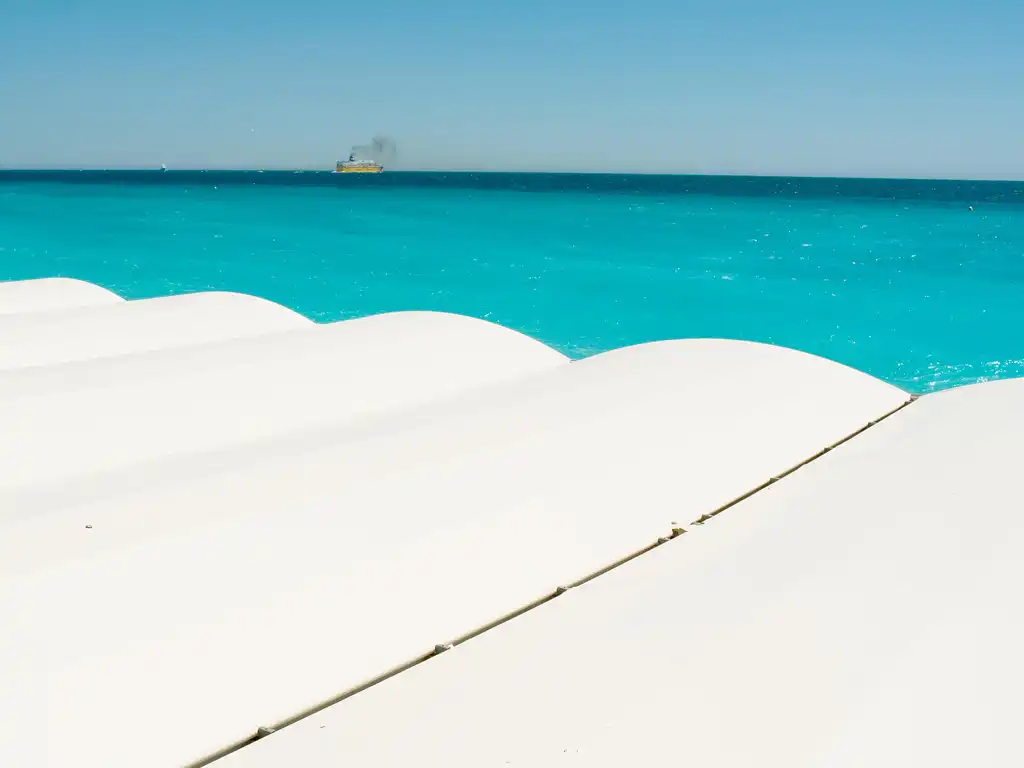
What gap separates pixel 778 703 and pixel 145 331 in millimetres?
7035

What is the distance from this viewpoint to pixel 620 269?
22.9 metres

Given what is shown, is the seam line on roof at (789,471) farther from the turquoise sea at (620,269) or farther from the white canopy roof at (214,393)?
the turquoise sea at (620,269)

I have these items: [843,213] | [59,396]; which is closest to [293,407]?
[59,396]

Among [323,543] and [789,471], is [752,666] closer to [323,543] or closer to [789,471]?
[323,543]

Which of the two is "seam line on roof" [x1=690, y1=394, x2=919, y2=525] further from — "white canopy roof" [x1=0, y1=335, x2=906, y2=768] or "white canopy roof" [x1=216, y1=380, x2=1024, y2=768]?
"white canopy roof" [x1=216, y1=380, x2=1024, y2=768]

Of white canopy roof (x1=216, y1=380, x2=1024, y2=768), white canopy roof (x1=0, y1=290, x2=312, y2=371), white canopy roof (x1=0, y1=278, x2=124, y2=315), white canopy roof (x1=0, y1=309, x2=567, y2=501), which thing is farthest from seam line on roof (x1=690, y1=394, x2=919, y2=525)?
white canopy roof (x1=0, y1=278, x2=124, y2=315)

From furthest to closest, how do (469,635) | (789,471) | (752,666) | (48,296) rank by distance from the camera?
(48,296) < (789,471) < (469,635) < (752,666)

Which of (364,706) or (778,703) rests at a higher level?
(778,703)

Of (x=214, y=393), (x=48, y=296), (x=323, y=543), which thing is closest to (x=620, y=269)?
(x=48, y=296)

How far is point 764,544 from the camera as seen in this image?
3.35 meters

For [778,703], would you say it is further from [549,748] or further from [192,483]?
[192,483]

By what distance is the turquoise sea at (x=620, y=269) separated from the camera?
644 inches

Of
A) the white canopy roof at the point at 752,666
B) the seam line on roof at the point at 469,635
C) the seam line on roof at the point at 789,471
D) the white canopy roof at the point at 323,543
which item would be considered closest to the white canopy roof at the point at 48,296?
the white canopy roof at the point at 323,543

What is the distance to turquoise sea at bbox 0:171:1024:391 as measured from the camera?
1636 cm
